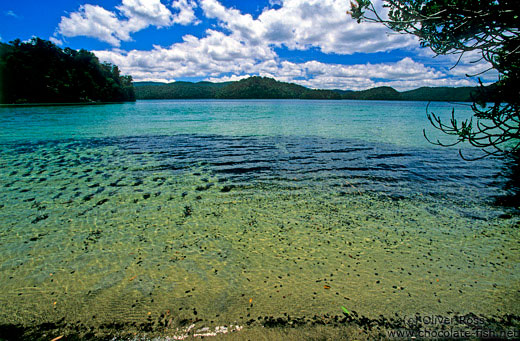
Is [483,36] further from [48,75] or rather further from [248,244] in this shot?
[48,75]

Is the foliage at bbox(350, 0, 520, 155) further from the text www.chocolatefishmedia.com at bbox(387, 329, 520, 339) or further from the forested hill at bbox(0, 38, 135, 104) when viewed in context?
the forested hill at bbox(0, 38, 135, 104)

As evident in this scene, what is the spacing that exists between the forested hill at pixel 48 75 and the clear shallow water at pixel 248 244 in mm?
114138

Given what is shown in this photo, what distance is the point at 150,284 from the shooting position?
457cm

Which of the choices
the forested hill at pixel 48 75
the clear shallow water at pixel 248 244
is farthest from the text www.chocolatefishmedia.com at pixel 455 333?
the forested hill at pixel 48 75

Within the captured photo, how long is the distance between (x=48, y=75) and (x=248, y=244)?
131969mm

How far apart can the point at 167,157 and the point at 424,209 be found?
45.3 ft

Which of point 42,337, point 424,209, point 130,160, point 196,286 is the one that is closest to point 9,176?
point 130,160

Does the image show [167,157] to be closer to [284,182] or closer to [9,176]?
[9,176]

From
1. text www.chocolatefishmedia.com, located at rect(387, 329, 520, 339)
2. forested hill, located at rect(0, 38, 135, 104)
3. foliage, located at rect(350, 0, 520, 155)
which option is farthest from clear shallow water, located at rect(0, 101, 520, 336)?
forested hill, located at rect(0, 38, 135, 104)

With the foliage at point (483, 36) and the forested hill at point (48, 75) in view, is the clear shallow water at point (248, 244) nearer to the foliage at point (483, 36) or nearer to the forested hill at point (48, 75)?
the foliage at point (483, 36)

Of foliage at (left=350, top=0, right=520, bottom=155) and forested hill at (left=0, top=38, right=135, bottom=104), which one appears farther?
forested hill at (left=0, top=38, right=135, bottom=104)

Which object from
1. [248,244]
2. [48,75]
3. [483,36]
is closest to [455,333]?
[248,244]

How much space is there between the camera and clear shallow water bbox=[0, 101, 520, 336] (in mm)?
4145

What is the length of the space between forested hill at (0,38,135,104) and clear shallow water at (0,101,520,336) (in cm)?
11414
